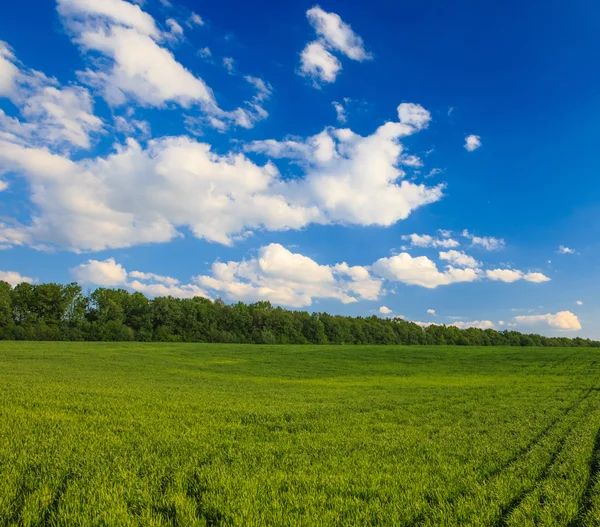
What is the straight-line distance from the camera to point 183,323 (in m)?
135

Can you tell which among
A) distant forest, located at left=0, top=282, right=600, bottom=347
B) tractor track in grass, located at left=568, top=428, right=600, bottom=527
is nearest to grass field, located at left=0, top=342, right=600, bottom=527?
tractor track in grass, located at left=568, top=428, right=600, bottom=527

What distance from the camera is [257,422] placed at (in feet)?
49.0

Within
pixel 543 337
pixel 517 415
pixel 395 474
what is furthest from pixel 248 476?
pixel 543 337

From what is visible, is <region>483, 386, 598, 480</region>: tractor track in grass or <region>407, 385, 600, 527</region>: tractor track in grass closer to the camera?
<region>407, 385, 600, 527</region>: tractor track in grass

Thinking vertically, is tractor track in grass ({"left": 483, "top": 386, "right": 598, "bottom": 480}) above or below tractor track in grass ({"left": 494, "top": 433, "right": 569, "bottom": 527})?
below

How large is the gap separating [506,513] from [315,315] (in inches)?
6196

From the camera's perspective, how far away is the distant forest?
4333 inches

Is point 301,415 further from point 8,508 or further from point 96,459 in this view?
point 8,508

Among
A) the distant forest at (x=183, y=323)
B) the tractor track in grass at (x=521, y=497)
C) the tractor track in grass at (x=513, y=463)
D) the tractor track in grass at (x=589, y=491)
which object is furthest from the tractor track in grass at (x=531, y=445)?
the distant forest at (x=183, y=323)

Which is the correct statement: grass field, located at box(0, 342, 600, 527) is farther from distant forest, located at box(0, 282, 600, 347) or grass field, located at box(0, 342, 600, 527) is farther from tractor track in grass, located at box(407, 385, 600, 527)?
distant forest, located at box(0, 282, 600, 347)

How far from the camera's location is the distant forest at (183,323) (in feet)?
361

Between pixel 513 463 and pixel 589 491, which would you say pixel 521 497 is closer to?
pixel 589 491

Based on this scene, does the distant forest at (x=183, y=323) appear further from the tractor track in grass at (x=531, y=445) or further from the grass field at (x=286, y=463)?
the tractor track in grass at (x=531, y=445)

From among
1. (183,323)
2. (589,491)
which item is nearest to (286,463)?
(589,491)
